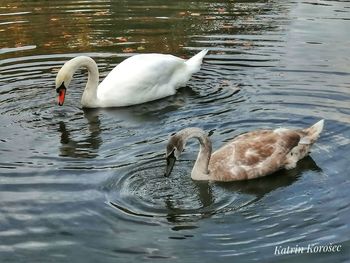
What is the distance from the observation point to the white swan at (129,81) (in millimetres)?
12227

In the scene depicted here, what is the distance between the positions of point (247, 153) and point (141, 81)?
12.9 feet

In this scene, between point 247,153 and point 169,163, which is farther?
point 247,153

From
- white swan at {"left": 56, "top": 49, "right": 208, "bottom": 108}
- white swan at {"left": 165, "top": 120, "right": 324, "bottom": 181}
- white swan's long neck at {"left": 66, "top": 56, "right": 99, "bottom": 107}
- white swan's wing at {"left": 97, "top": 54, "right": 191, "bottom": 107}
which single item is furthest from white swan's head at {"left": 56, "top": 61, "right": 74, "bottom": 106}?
white swan at {"left": 165, "top": 120, "right": 324, "bottom": 181}

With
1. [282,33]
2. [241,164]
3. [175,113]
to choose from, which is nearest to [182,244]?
[241,164]

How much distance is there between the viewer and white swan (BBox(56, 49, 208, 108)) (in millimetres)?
12227

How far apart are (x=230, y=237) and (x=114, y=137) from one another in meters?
3.72

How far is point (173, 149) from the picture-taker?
28.3ft

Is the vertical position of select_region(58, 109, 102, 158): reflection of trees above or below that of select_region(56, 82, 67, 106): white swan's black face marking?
below

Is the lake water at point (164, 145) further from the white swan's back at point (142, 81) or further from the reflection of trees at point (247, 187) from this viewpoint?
the white swan's back at point (142, 81)

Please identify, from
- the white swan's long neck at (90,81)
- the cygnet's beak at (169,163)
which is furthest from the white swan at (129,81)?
the cygnet's beak at (169,163)

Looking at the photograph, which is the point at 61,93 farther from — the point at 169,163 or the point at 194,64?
the point at 169,163

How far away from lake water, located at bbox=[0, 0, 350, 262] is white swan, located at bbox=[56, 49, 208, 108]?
0.23 m

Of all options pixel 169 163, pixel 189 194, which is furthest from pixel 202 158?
pixel 189 194

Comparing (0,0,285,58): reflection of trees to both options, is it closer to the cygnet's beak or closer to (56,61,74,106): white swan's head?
(56,61,74,106): white swan's head
